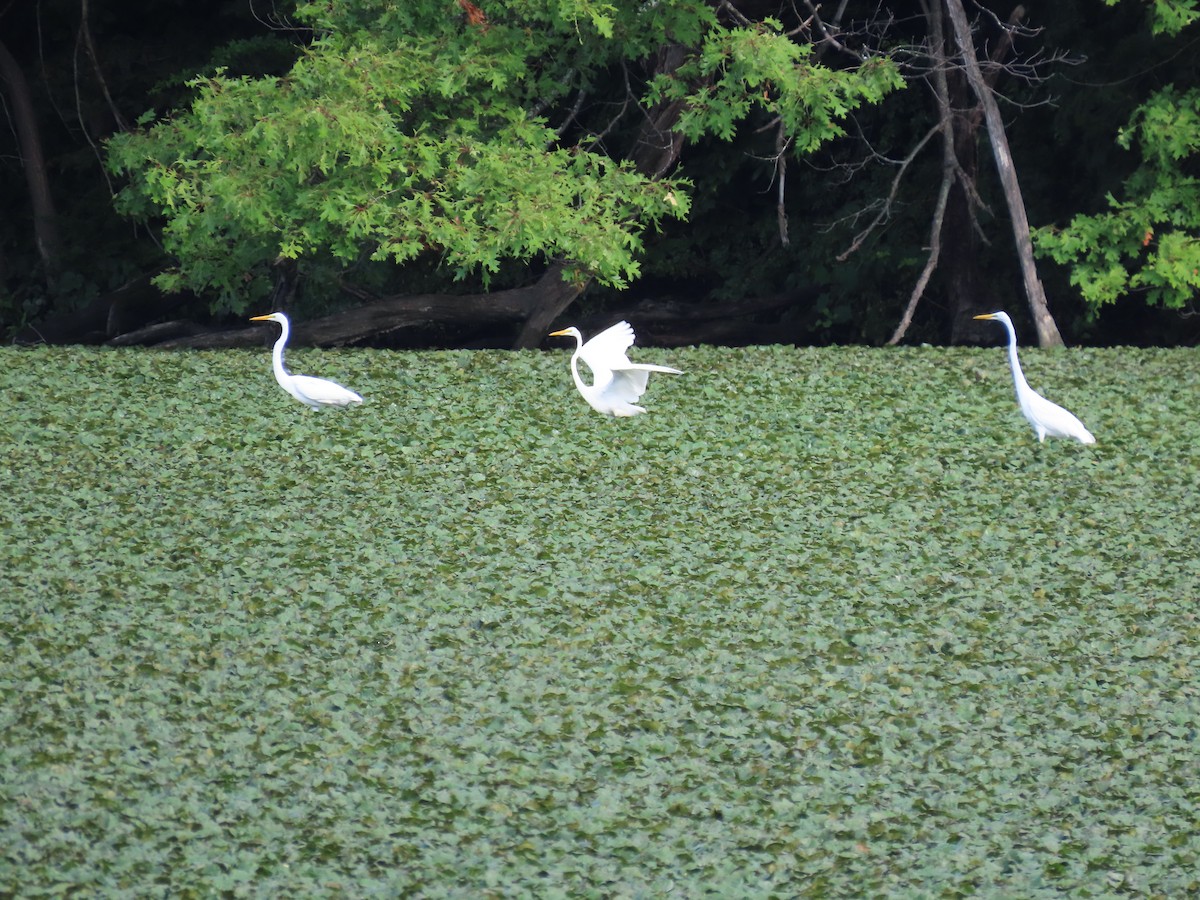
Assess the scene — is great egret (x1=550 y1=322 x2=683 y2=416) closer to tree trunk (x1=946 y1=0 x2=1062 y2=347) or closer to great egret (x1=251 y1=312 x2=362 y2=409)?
great egret (x1=251 y1=312 x2=362 y2=409)

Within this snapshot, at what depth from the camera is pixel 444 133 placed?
1002 cm

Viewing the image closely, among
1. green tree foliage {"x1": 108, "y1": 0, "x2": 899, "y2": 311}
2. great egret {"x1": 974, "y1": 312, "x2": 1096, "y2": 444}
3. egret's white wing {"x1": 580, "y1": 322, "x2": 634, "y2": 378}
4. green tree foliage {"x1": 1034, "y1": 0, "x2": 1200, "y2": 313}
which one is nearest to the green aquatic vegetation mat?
great egret {"x1": 974, "y1": 312, "x2": 1096, "y2": 444}

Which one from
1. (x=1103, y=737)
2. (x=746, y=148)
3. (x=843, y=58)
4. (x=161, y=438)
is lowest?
(x=161, y=438)

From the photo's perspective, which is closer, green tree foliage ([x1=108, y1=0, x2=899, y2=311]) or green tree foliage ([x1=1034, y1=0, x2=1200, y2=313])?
green tree foliage ([x1=108, y1=0, x2=899, y2=311])

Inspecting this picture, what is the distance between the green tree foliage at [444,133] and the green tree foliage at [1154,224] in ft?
5.91

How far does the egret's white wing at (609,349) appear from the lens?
288 inches

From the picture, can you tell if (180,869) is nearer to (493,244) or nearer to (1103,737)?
(1103,737)

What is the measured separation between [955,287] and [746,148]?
Answer: 2577mm

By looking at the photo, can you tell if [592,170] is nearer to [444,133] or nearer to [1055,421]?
[444,133]

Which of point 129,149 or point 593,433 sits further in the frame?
point 129,149

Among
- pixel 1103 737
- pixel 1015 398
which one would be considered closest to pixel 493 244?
pixel 1015 398

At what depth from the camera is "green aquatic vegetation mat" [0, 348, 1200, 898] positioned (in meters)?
3.74

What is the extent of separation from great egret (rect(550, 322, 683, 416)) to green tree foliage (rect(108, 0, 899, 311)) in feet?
6.47

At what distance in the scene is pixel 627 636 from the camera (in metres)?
5.16
